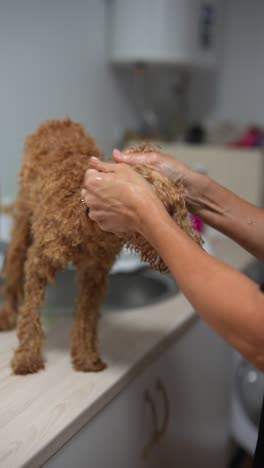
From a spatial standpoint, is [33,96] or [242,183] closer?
[33,96]

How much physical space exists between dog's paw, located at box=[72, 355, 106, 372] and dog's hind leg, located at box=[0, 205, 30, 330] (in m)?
0.22

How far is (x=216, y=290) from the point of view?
601mm

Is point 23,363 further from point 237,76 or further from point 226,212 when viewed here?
point 237,76

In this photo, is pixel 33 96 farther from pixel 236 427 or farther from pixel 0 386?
pixel 236 427

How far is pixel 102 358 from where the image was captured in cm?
93

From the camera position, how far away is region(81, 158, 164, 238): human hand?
2.18ft

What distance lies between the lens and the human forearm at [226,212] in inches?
36.5

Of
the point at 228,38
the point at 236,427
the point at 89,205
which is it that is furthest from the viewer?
the point at 228,38

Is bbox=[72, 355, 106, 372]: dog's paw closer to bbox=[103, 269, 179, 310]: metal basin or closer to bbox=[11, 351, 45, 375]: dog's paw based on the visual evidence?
bbox=[11, 351, 45, 375]: dog's paw

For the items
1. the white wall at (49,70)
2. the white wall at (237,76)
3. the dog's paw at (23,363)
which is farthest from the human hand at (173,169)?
the white wall at (237,76)

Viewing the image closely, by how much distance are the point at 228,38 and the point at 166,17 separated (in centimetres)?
64

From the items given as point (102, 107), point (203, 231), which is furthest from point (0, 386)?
point (102, 107)

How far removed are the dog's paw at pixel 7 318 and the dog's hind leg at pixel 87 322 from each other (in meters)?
0.19

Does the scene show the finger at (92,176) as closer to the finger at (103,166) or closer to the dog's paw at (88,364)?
the finger at (103,166)
